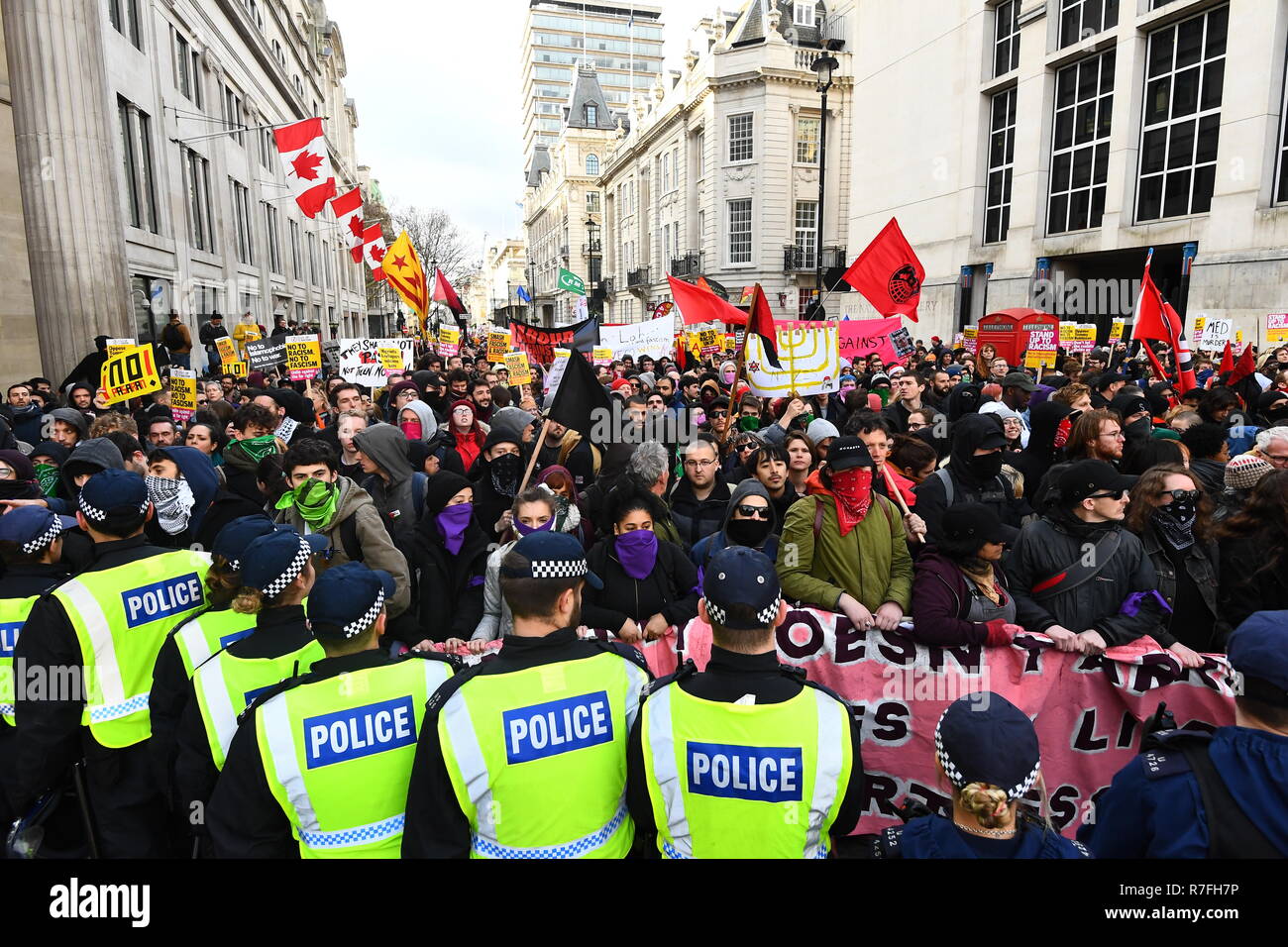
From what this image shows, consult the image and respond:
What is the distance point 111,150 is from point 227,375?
604 cm

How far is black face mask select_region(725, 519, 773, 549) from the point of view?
403cm

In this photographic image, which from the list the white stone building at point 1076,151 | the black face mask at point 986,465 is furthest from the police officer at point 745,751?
the white stone building at point 1076,151

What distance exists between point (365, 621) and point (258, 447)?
12.1ft

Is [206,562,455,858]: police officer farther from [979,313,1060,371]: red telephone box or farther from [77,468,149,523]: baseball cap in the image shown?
[979,313,1060,371]: red telephone box

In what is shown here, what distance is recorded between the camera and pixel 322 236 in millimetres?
46438

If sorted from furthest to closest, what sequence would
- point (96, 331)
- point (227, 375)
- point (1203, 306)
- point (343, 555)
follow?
point (1203, 306), point (96, 331), point (227, 375), point (343, 555)

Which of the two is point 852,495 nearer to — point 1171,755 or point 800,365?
point 1171,755

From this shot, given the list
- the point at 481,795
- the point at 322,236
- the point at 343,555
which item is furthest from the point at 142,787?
the point at 322,236

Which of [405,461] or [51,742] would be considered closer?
[51,742]

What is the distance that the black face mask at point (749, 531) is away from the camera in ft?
13.2

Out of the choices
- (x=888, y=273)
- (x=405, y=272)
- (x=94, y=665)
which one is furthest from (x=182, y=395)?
(x=888, y=273)

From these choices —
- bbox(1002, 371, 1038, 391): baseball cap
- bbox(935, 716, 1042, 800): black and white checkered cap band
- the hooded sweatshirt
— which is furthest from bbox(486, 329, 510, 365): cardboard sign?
bbox(935, 716, 1042, 800): black and white checkered cap band

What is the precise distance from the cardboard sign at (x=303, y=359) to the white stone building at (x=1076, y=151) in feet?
70.6
